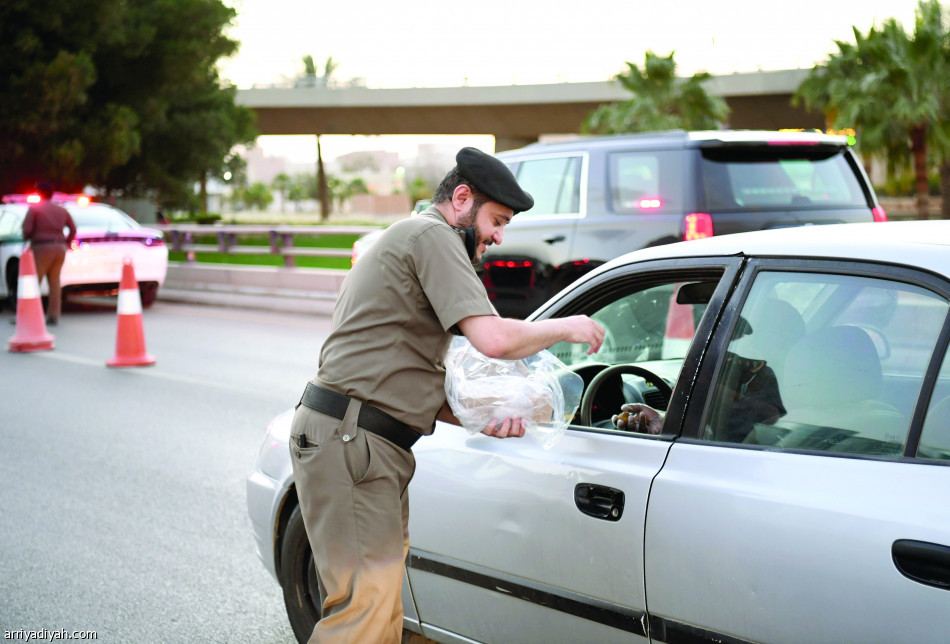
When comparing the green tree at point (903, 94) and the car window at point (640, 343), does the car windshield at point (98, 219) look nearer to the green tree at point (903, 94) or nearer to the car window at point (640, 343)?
the car window at point (640, 343)

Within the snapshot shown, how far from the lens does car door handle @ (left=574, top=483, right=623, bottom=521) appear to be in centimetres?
256

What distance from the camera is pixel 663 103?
111 feet

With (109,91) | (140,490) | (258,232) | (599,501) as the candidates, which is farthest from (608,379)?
(109,91)

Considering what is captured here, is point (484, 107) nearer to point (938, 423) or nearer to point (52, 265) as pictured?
point (52, 265)

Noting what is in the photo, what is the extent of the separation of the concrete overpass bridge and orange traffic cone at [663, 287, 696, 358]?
41028mm

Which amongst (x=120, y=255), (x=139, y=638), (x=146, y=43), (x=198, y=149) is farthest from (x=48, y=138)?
(x=139, y=638)

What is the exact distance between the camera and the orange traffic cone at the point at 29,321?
11273mm

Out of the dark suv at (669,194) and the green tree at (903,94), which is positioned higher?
the green tree at (903,94)

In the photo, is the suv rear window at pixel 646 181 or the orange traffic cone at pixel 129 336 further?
the orange traffic cone at pixel 129 336

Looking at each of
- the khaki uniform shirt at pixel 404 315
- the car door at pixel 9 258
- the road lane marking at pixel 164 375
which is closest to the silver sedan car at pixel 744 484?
the khaki uniform shirt at pixel 404 315

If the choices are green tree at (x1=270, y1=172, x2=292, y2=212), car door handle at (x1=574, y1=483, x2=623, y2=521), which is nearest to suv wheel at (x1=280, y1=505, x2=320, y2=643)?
car door handle at (x1=574, y1=483, x2=623, y2=521)

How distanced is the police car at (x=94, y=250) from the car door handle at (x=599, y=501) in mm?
12790

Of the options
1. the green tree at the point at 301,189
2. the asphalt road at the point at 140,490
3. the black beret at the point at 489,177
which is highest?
the green tree at the point at 301,189

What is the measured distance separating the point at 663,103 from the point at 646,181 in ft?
88.5
